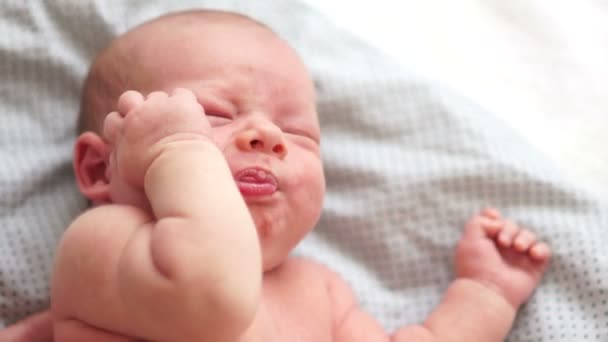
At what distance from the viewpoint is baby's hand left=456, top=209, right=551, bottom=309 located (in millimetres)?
1210

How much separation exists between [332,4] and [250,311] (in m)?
1.00

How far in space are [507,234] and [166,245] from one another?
73 cm

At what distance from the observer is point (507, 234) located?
1241mm

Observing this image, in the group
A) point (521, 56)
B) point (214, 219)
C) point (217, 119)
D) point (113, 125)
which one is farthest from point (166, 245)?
point (521, 56)

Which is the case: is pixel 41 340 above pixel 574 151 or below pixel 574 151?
below

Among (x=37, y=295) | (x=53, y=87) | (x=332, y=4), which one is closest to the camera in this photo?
(x=37, y=295)

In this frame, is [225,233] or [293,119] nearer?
[225,233]

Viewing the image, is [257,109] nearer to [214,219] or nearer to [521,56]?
[214,219]

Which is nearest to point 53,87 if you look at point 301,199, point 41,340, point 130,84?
point 130,84

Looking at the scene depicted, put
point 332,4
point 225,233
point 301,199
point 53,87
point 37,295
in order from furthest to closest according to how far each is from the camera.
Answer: point 332,4 < point 53,87 < point 37,295 < point 301,199 < point 225,233

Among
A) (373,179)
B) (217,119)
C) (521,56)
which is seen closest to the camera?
(217,119)

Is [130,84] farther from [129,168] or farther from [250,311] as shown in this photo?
[250,311]

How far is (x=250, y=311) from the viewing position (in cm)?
74

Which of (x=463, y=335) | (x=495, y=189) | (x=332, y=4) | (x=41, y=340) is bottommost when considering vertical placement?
(x=41, y=340)
